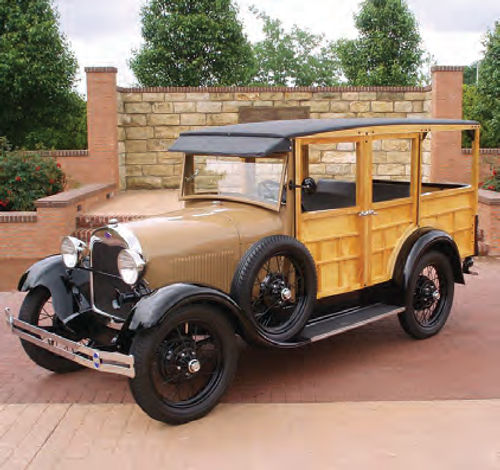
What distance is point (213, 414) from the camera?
15.1 ft

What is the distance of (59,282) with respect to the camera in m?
5.28

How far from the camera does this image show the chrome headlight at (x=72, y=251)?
203 inches

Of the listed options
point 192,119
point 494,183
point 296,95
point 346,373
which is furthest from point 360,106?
point 346,373

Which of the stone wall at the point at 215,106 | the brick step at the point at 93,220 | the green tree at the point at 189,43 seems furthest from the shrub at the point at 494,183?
the green tree at the point at 189,43

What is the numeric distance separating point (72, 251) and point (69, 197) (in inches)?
243

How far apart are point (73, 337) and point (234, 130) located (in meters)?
2.09

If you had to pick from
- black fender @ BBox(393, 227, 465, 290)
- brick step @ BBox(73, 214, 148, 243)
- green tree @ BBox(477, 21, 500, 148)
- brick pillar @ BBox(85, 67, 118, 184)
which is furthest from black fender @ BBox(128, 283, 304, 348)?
green tree @ BBox(477, 21, 500, 148)

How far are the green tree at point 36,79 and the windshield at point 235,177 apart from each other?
10997 millimetres

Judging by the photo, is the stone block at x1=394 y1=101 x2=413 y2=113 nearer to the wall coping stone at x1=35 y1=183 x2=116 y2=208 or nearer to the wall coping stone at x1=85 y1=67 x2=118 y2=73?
the wall coping stone at x1=85 y1=67 x2=118 y2=73

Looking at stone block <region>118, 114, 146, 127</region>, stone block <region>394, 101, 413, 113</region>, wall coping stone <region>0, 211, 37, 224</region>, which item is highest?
stone block <region>394, 101, 413, 113</region>

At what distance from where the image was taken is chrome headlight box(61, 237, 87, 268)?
5156mm

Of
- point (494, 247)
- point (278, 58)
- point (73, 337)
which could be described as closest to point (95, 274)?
point (73, 337)

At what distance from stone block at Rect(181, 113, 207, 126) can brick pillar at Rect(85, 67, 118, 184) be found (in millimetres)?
1556

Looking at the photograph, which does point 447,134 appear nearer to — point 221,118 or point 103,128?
point 221,118
